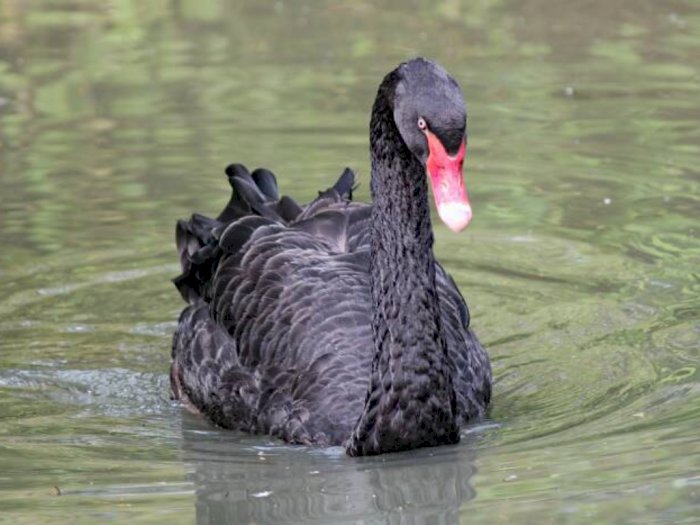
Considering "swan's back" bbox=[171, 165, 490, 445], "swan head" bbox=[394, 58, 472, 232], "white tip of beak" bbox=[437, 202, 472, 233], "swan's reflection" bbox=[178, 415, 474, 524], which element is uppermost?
"swan head" bbox=[394, 58, 472, 232]

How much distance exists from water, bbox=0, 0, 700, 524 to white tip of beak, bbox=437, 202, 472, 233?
2.92 feet

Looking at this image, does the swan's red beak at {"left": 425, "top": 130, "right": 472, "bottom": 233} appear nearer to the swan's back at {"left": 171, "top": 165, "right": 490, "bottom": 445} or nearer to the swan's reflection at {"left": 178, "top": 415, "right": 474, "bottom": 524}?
the swan's reflection at {"left": 178, "top": 415, "right": 474, "bottom": 524}

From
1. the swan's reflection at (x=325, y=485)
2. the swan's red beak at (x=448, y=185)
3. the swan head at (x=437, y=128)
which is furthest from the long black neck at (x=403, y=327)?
the swan's red beak at (x=448, y=185)

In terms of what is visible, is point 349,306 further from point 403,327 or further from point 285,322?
point 403,327

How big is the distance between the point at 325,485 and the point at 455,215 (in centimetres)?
115

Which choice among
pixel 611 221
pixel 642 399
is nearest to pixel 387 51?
pixel 611 221

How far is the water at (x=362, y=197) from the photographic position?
5.82m

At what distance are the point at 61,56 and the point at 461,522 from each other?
8.28m

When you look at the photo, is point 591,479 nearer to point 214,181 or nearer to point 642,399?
point 642,399

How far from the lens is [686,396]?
662cm

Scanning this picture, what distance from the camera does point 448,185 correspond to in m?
5.54

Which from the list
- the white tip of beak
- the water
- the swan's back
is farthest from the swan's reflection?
the white tip of beak

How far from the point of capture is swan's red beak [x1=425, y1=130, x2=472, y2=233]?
5410mm

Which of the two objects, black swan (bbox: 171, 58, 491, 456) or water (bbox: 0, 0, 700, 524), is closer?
water (bbox: 0, 0, 700, 524)
